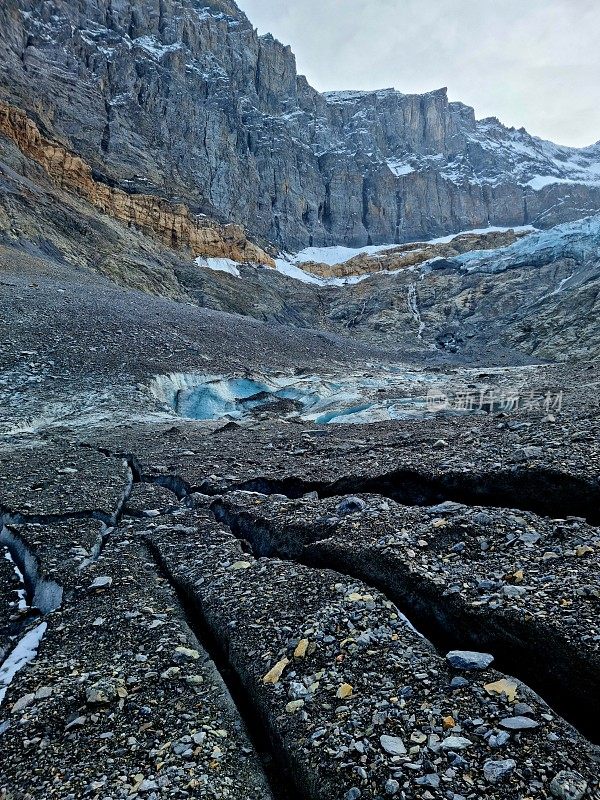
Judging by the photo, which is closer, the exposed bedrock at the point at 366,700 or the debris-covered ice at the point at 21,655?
the exposed bedrock at the point at 366,700

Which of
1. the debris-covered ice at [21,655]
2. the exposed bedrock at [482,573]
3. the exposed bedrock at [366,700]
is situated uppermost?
the exposed bedrock at [482,573]

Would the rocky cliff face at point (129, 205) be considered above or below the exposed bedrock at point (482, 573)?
above

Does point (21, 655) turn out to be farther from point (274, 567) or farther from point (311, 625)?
point (311, 625)

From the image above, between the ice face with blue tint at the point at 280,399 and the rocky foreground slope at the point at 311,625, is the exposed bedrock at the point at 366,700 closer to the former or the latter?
the rocky foreground slope at the point at 311,625

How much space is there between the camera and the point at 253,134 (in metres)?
103

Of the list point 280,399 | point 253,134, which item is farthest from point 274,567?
point 253,134

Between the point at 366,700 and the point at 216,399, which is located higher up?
the point at 216,399

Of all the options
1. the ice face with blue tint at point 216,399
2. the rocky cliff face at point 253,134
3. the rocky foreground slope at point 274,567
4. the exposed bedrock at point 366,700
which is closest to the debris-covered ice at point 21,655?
the rocky foreground slope at point 274,567

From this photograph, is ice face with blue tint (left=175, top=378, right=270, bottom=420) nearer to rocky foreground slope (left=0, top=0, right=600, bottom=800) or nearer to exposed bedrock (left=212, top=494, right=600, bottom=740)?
rocky foreground slope (left=0, top=0, right=600, bottom=800)

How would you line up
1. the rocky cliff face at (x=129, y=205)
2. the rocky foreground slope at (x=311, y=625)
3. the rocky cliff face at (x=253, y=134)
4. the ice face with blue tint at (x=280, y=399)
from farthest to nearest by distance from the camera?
the rocky cliff face at (x=253, y=134), the rocky cliff face at (x=129, y=205), the ice face with blue tint at (x=280, y=399), the rocky foreground slope at (x=311, y=625)

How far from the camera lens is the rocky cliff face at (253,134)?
63.3 metres

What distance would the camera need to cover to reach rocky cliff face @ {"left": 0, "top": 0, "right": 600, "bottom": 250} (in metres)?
63.3

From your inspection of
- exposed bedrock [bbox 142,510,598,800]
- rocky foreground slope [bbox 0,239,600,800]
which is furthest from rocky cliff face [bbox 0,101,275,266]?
exposed bedrock [bbox 142,510,598,800]

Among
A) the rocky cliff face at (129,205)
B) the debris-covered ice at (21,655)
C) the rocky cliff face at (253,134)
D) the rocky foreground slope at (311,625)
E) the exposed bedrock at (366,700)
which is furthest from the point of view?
the rocky cliff face at (253,134)
